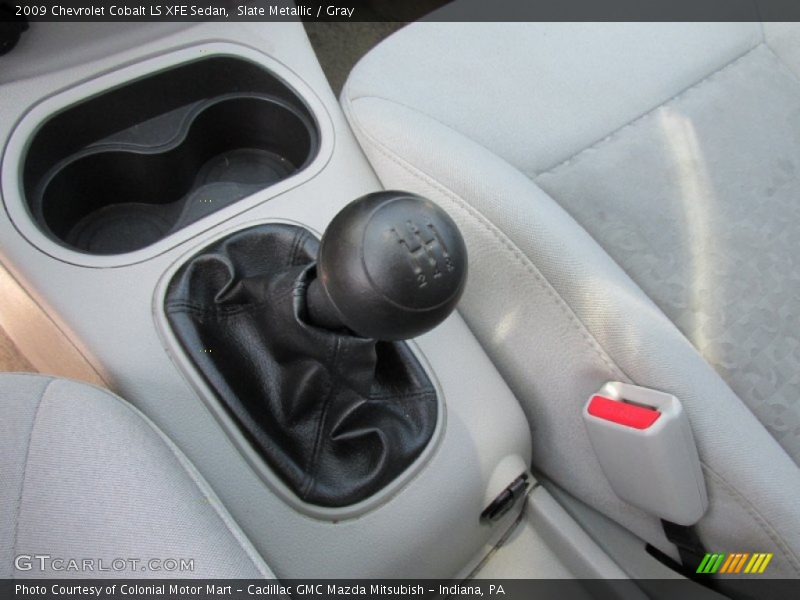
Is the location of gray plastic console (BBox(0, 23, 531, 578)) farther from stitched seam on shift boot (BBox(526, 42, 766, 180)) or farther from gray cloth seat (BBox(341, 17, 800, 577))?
stitched seam on shift boot (BBox(526, 42, 766, 180))

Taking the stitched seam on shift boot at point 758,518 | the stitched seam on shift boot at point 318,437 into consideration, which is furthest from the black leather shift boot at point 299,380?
the stitched seam on shift boot at point 758,518

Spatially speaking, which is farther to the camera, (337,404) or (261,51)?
(261,51)

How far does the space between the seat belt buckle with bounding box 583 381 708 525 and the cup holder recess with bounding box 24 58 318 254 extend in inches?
19.3

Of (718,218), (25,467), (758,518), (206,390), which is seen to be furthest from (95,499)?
(718,218)

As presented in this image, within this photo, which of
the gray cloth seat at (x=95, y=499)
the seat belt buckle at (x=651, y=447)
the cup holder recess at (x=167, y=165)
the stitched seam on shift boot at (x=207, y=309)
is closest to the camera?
the gray cloth seat at (x=95, y=499)

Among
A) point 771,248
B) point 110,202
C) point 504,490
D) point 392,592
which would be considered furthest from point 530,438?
point 110,202

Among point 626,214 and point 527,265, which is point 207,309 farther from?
point 626,214

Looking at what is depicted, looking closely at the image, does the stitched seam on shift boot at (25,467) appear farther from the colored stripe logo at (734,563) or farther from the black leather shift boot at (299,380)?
the colored stripe logo at (734,563)

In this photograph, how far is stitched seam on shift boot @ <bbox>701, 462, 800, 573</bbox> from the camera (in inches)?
26.4

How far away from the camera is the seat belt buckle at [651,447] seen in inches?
26.1

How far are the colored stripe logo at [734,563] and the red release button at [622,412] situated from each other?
0.61 ft

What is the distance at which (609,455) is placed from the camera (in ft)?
2.40

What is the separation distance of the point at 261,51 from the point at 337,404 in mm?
511

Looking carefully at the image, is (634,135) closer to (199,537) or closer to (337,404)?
(337,404)
